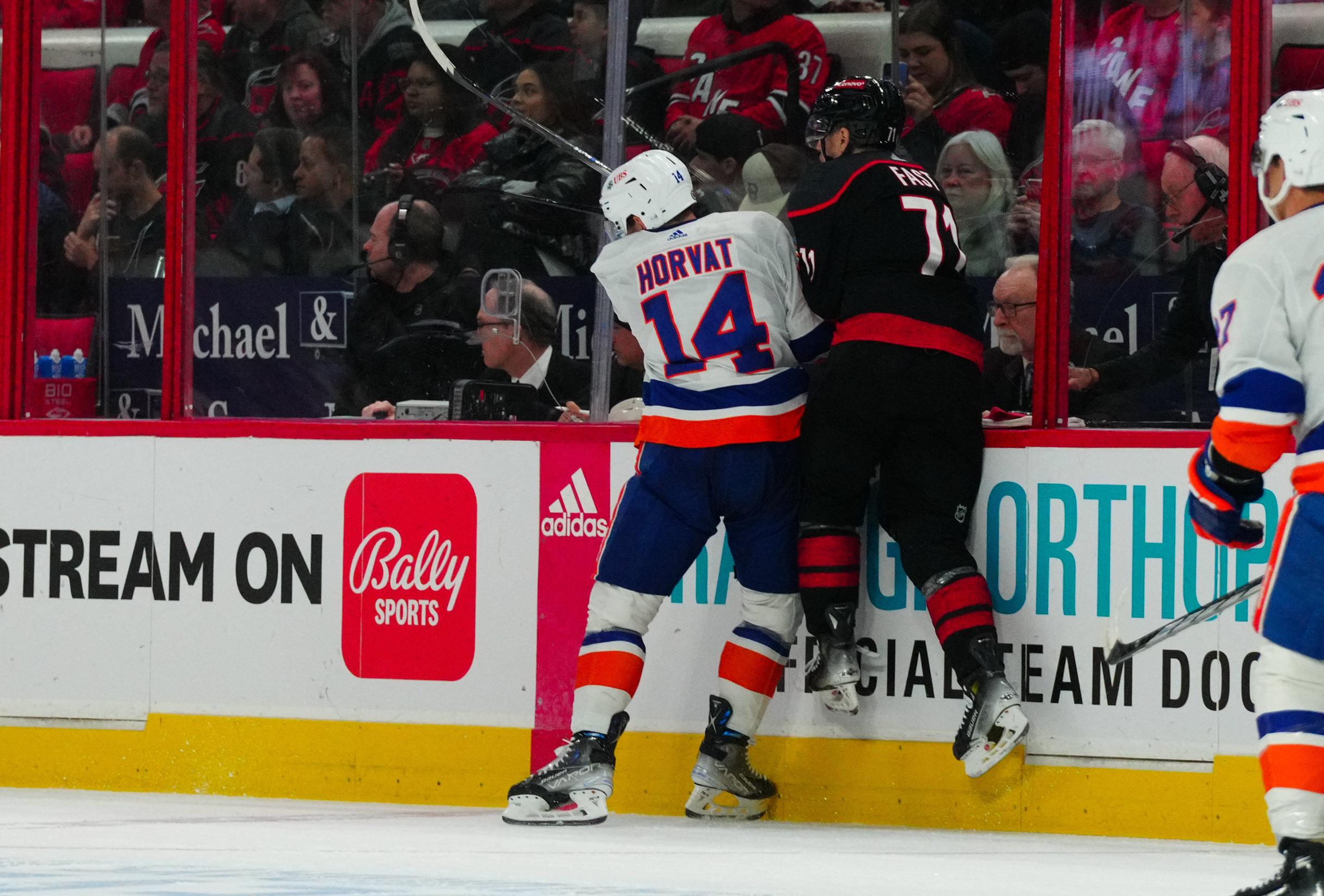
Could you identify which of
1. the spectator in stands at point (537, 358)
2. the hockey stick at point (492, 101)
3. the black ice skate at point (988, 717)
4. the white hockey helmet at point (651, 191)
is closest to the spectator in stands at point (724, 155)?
the hockey stick at point (492, 101)

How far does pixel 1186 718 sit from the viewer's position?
13.1 feet

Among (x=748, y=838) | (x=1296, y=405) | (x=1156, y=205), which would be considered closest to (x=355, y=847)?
(x=748, y=838)

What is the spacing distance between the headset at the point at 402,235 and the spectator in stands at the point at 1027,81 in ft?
6.00

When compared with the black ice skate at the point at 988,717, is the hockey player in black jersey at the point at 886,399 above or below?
above

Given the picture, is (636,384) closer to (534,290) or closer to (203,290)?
(534,290)

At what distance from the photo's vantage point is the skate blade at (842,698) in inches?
165

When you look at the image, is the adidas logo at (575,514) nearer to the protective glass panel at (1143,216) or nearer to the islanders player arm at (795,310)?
the islanders player arm at (795,310)

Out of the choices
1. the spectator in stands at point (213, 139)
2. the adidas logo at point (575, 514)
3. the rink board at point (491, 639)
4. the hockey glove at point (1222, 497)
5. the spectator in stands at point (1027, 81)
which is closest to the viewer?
the hockey glove at point (1222, 497)

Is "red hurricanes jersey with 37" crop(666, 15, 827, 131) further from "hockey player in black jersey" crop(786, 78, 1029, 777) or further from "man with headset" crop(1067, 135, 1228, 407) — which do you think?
"man with headset" crop(1067, 135, 1228, 407)

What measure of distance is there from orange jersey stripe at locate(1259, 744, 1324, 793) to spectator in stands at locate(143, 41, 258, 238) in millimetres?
3368

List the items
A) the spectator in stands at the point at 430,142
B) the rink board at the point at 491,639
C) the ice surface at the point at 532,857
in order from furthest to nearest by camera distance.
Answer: the spectator in stands at the point at 430,142, the rink board at the point at 491,639, the ice surface at the point at 532,857

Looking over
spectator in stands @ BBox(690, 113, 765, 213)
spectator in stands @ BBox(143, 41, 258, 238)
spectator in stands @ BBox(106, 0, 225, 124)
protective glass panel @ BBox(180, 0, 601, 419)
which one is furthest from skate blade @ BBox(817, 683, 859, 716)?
spectator in stands @ BBox(106, 0, 225, 124)

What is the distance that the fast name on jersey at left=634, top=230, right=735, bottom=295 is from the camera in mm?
4188

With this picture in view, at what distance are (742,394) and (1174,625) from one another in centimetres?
123
